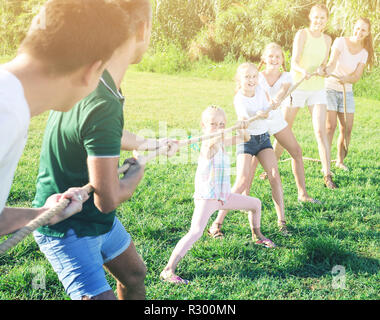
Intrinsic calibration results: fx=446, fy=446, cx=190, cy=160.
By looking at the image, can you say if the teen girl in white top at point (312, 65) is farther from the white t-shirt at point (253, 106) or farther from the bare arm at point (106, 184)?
the bare arm at point (106, 184)

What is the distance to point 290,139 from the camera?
3795 mm

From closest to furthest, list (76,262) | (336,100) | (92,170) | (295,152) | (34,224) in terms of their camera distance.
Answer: (34,224) → (92,170) → (76,262) → (295,152) → (336,100)

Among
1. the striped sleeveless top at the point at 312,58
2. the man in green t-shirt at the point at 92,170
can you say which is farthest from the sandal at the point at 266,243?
the striped sleeveless top at the point at 312,58

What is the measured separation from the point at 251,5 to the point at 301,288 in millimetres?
16292

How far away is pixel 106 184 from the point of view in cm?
151

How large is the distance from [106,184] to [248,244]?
196cm

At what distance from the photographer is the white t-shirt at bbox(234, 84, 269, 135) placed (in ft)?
10.9

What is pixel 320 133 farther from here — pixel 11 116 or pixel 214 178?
pixel 11 116

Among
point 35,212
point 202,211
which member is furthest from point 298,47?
point 35,212

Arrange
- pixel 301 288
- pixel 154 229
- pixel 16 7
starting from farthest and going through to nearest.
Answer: pixel 16 7 < pixel 154 229 < pixel 301 288

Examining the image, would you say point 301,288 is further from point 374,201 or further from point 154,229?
point 374,201

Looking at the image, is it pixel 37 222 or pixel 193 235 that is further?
pixel 193 235

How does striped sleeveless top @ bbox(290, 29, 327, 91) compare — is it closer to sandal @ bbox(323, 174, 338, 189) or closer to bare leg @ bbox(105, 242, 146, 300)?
sandal @ bbox(323, 174, 338, 189)
